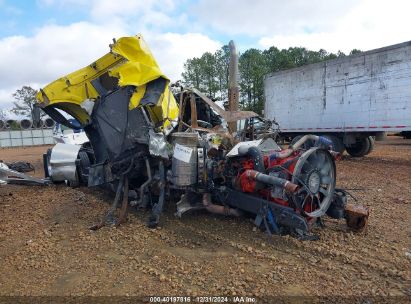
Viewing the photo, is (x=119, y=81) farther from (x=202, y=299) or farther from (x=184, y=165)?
(x=202, y=299)

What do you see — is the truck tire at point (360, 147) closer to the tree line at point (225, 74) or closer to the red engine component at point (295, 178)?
the red engine component at point (295, 178)

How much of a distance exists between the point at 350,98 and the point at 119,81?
9.76 m

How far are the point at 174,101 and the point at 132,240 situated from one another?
241 cm

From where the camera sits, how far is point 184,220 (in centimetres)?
516

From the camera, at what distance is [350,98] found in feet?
40.8

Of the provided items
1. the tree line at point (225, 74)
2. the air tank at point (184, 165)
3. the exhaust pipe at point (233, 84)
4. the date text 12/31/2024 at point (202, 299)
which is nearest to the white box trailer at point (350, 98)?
the exhaust pipe at point (233, 84)

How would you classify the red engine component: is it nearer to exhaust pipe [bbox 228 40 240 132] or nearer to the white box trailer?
exhaust pipe [bbox 228 40 240 132]

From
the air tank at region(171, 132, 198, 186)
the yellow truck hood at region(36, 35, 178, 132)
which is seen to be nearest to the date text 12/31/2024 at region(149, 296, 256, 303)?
the air tank at region(171, 132, 198, 186)

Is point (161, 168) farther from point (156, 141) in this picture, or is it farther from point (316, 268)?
point (316, 268)

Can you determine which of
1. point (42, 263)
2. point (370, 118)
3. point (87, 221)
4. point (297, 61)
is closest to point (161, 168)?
point (87, 221)

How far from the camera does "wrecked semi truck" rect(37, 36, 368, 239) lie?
173 inches

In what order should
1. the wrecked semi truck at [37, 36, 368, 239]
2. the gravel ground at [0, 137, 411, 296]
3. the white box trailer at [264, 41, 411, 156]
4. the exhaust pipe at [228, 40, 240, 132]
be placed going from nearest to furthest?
the gravel ground at [0, 137, 411, 296]
the wrecked semi truck at [37, 36, 368, 239]
the exhaust pipe at [228, 40, 240, 132]
the white box trailer at [264, 41, 411, 156]

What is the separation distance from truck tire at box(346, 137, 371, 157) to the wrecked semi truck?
861 centimetres

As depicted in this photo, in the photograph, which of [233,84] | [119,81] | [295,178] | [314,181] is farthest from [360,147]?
[119,81]
